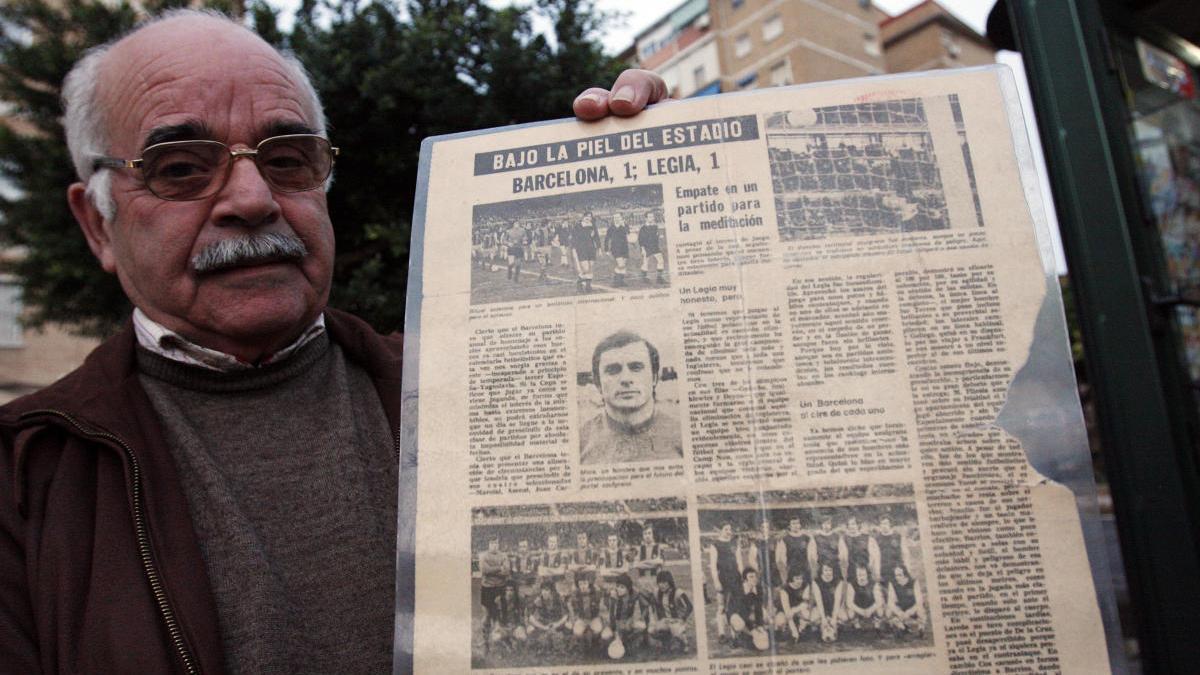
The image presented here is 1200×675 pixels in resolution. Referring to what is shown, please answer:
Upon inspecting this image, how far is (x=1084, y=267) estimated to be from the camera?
2.77 feet

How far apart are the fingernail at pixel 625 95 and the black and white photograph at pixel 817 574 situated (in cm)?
59

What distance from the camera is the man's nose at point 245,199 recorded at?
4.52ft

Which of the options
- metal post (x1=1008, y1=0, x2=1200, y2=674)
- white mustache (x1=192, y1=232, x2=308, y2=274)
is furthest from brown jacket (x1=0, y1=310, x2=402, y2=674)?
metal post (x1=1008, y1=0, x2=1200, y2=674)

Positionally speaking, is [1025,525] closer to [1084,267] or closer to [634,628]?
[1084,267]

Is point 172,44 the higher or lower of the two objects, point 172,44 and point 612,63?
the lower

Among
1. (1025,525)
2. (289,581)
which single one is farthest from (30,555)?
(1025,525)

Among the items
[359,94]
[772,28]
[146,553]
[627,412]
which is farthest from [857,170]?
[772,28]

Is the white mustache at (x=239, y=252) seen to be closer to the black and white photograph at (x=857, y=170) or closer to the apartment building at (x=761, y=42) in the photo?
the black and white photograph at (x=857, y=170)

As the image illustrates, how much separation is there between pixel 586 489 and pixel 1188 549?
663 mm

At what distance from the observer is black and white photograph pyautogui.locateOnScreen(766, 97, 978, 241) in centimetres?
96

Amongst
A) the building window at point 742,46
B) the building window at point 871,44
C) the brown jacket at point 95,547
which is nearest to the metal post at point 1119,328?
the brown jacket at point 95,547

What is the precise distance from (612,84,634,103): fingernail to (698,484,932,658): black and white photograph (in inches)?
23.3

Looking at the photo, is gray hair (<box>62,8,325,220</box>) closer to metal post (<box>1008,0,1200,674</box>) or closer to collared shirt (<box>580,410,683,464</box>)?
collared shirt (<box>580,410,683,464</box>)

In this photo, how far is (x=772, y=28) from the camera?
30.9 m
